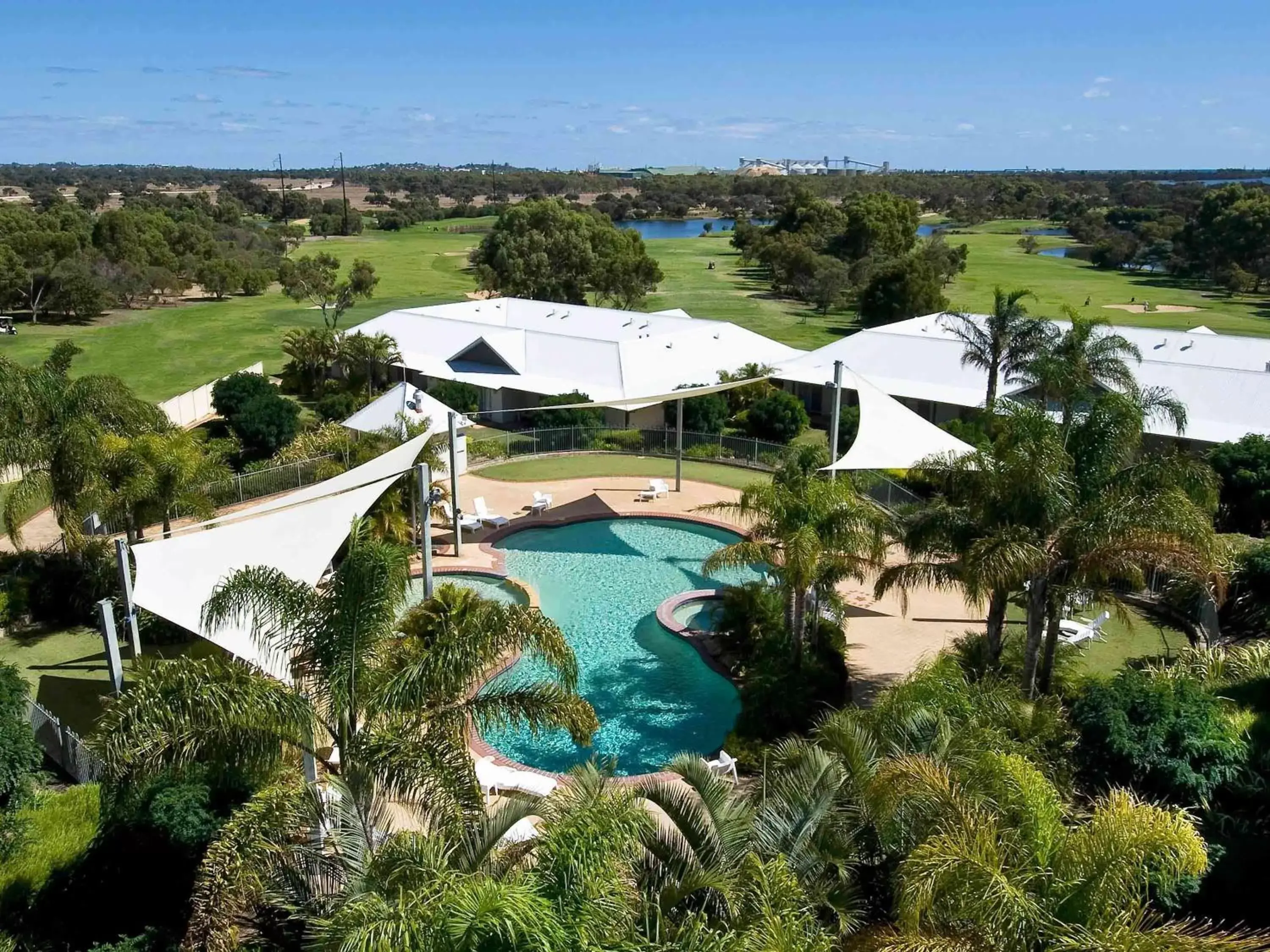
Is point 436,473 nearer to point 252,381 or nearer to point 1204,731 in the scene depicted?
point 252,381

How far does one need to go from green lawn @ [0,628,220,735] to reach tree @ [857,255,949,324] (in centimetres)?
4321

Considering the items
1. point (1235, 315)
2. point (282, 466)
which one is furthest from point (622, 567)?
point (1235, 315)

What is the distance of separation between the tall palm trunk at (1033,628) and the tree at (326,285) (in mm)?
38917

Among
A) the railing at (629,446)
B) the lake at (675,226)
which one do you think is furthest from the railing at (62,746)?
the lake at (675,226)

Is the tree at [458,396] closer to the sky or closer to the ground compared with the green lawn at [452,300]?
closer to the ground

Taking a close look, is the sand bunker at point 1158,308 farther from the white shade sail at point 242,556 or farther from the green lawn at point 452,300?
the white shade sail at point 242,556

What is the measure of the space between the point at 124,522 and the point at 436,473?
7264mm

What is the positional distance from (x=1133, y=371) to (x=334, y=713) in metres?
29.0

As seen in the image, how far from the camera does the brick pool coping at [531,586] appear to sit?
13531 millimetres

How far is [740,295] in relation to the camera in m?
69.8

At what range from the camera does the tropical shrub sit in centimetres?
1050

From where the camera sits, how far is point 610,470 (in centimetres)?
2883

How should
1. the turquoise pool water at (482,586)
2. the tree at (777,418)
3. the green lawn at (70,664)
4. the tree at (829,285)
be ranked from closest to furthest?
the green lawn at (70,664)
the turquoise pool water at (482,586)
the tree at (777,418)
the tree at (829,285)

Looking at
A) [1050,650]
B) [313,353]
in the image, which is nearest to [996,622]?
[1050,650]
